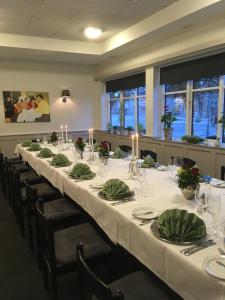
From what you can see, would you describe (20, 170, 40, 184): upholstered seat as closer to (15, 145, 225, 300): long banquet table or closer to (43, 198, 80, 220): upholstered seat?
(15, 145, 225, 300): long banquet table

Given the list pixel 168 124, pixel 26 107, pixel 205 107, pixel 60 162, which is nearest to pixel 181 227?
pixel 60 162

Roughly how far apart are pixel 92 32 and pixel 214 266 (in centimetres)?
498

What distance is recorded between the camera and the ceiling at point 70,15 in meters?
3.77

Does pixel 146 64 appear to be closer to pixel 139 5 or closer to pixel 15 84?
pixel 139 5

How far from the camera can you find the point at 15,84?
21.1 ft

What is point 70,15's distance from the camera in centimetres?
422

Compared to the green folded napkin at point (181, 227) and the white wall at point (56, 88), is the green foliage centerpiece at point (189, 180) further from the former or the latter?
the white wall at point (56, 88)

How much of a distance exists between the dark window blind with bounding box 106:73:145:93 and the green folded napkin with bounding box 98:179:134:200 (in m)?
4.23

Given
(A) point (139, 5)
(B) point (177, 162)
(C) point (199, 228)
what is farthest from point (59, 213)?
(A) point (139, 5)

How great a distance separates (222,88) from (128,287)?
12.5 ft

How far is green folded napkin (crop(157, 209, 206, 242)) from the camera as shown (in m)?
1.31

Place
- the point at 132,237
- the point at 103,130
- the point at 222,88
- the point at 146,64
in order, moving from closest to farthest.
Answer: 1. the point at 132,237
2. the point at 222,88
3. the point at 146,64
4. the point at 103,130

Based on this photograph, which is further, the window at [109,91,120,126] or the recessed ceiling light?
the window at [109,91,120,126]

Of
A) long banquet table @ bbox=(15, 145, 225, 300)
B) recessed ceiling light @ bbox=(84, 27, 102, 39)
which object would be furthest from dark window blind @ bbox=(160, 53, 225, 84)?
long banquet table @ bbox=(15, 145, 225, 300)
